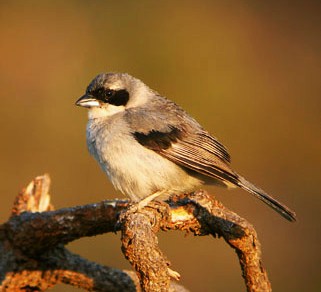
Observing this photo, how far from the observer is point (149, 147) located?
489 cm

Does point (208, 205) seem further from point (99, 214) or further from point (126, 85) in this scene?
point (126, 85)

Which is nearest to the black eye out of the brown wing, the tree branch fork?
the brown wing

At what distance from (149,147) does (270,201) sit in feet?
2.65

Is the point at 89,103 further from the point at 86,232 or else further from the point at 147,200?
the point at 86,232

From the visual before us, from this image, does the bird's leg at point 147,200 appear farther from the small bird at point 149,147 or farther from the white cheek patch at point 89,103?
the white cheek patch at point 89,103

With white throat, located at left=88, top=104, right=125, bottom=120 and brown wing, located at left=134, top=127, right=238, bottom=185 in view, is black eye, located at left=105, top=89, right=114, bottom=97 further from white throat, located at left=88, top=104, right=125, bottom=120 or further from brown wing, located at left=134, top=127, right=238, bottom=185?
brown wing, located at left=134, top=127, right=238, bottom=185

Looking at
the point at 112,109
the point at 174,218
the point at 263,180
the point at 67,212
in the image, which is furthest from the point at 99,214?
the point at 263,180

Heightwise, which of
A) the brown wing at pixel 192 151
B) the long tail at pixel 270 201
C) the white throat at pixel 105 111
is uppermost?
the white throat at pixel 105 111

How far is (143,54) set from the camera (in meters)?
8.73

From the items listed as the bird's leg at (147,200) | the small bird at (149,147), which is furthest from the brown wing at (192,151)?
Result: the bird's leg at (147,200)

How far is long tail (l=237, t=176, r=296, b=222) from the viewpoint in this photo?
15.3 ft

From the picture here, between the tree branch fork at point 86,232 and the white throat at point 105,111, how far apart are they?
597 mm

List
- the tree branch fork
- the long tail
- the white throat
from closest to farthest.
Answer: the tree branch fork < the long tail < the white throat

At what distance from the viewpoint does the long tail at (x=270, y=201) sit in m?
4.66
